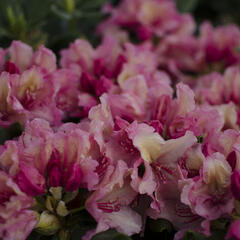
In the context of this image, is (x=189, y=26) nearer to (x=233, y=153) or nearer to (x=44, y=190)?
(x=233, y=153)

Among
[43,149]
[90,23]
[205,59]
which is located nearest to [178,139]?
[43,149]

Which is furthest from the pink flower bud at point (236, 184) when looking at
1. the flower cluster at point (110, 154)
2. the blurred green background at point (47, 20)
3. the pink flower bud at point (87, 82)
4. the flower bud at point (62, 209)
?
the blurred green background at point (47, 20)

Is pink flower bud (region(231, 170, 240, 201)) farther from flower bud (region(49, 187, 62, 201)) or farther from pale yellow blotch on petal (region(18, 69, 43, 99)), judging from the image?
pale yellow blotch on petal (region(18, 69, 43, 99))

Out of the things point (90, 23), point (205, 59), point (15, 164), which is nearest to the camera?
point (15, 164)

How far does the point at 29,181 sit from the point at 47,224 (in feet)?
0.24

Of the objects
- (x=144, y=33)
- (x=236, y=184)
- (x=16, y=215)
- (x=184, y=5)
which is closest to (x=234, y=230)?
(x=236, y=184)

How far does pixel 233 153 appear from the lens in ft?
2.23

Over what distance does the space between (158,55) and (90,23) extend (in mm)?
219

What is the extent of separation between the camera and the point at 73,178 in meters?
0.64

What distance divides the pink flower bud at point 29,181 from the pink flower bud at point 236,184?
25 centimetres

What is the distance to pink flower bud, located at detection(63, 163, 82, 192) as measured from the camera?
2.09ft

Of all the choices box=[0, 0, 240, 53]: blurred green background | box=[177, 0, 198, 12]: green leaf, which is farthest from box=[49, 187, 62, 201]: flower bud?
box=[177, 0, 198, 12]: green leaf

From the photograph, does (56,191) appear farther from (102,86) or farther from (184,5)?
(184,5)

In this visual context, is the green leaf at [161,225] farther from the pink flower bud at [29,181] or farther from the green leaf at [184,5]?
the green leaf at [184,5]
